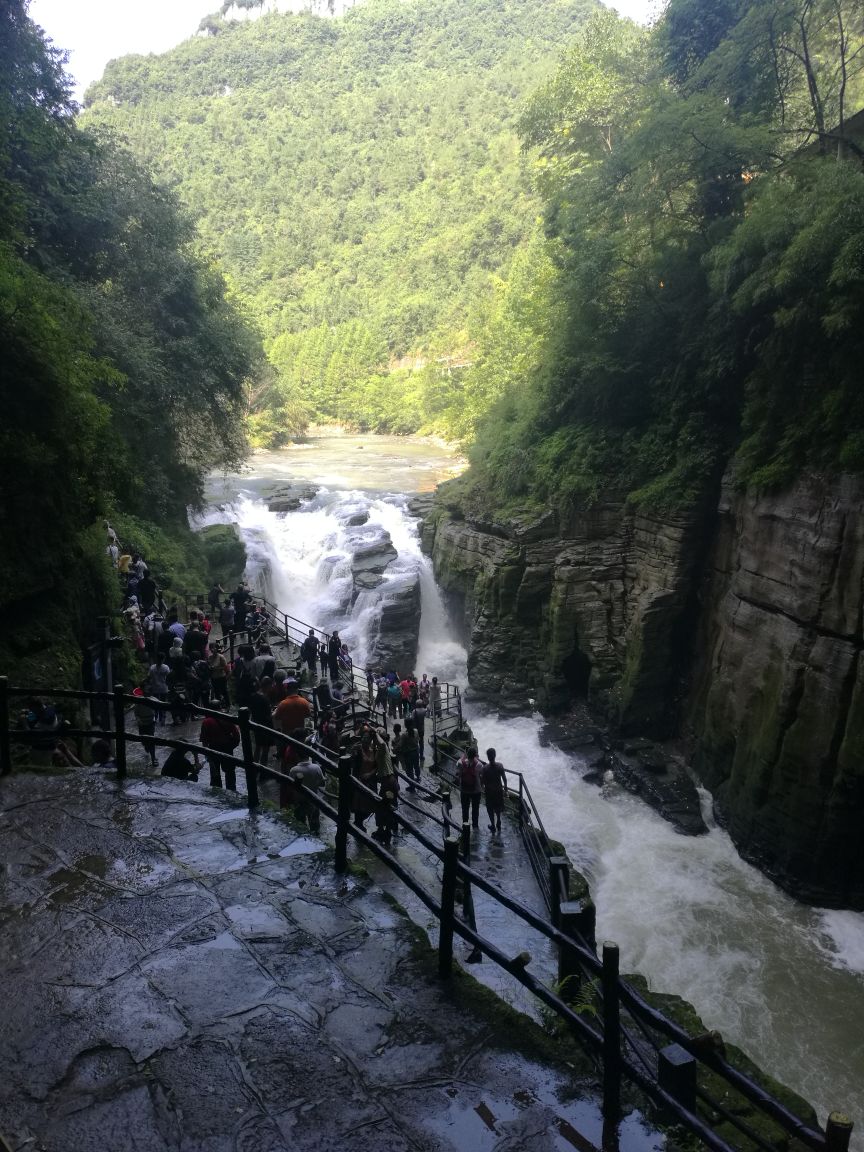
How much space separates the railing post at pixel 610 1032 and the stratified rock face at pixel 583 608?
15.9m

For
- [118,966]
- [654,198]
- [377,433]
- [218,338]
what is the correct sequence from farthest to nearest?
[377,433], [218,338], [654,198], [118,966]

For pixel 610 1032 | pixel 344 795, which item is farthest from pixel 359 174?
pixel 610 1032

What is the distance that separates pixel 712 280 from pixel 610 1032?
1614 cm

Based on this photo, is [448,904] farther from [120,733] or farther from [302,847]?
[120,733]

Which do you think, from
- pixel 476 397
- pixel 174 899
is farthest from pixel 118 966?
pixel 476 397

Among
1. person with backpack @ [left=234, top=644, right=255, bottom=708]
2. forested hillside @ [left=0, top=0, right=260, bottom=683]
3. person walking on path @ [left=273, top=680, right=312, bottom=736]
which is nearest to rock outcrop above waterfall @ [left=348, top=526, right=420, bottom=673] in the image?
forested hillside @ [left=0, top=0, right=260, bottom=683]

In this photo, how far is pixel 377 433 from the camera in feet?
243

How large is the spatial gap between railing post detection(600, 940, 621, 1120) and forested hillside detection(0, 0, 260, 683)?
8.15 meters

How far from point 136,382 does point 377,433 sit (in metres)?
56.1

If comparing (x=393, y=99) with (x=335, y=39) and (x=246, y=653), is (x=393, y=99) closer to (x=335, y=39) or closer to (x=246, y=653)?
(x=335, y=39)

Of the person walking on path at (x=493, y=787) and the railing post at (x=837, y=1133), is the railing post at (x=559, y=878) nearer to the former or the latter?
the railing post at (x=837, y=1133)

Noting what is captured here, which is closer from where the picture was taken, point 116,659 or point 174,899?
point 174,899

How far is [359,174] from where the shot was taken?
13338 centimetres

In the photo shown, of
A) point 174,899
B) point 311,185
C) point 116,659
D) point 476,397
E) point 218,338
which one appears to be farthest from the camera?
point 311,185
